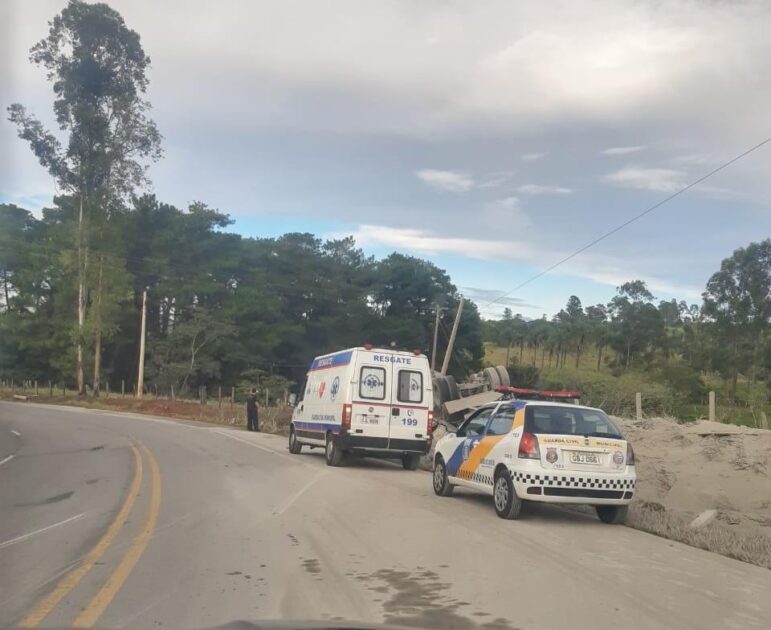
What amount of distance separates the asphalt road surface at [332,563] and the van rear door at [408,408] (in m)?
3.17

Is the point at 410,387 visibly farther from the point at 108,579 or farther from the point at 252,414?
the point at 252,414

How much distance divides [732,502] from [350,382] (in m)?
7.53

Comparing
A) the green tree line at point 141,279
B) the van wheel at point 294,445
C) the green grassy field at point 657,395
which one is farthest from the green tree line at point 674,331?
the van wheel at point 294,445

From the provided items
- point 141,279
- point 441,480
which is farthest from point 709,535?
point 141,279

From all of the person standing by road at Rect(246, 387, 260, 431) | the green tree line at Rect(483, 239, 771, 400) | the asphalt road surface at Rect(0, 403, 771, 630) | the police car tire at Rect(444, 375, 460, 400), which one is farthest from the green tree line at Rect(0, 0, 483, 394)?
the asphalt road surface at Rect(0, 403, 771, 630)

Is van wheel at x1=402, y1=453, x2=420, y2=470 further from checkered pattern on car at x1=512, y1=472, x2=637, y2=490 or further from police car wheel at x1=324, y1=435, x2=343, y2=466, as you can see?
checkered pattern on car at x1=512, y1=472, x2=637, y2=490

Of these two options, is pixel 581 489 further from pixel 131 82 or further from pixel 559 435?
pixel 131 82

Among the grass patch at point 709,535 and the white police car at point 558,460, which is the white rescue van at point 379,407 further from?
the grass patch at point 709,535

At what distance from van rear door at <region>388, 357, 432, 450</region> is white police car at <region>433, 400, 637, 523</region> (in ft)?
19.3

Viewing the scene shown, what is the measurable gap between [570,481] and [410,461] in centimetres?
788

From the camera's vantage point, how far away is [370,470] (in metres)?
16.4

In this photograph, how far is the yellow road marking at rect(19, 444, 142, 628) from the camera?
210 inches

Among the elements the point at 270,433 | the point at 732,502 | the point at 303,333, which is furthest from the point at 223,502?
the point at 303,333

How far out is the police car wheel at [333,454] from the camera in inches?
644
